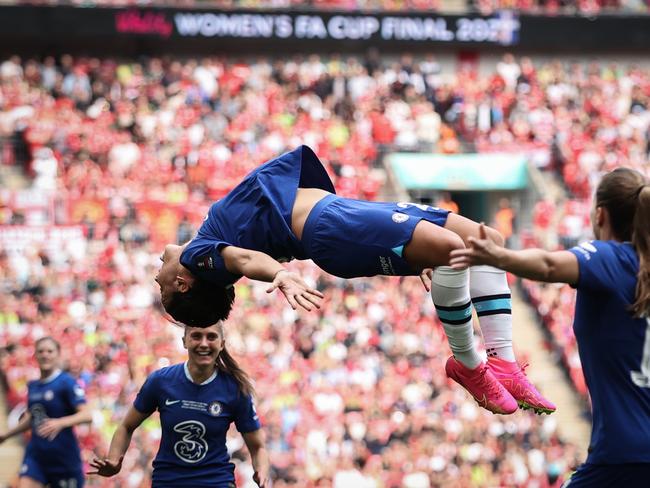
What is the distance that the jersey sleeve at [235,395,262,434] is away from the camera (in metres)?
6.94

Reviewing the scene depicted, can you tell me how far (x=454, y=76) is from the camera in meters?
23.7

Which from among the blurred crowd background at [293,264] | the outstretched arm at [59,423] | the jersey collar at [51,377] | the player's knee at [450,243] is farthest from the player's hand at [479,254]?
the blurred crowd background at [293,264]

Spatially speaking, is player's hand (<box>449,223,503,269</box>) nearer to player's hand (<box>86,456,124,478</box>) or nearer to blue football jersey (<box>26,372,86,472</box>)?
player's hand (<box>86,456,124,478</box>)

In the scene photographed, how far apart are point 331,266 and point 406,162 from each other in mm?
15056

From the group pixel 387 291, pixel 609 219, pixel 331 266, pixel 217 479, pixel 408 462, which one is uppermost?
pixel 609 219

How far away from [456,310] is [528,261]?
1344 millimetres

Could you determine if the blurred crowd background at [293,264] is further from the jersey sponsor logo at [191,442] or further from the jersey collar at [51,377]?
the jersey sponsor logo at [191,442]

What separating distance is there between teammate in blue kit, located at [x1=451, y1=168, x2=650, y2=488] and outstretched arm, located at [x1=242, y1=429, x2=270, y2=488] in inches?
103

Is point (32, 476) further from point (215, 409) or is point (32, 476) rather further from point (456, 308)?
point (456, 308)

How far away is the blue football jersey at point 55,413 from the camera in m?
9.09

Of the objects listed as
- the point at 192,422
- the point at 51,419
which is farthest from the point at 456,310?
the point at 51,419

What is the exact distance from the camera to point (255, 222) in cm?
547

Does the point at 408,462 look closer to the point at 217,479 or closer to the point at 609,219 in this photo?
the point at 217,479

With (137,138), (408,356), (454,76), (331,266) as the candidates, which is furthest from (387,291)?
(331,266)
